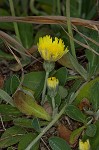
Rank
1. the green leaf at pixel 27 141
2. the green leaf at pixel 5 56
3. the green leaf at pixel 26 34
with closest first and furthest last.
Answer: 1. the green leaf at pixel 27 141
2. the green leaf at pixel 5 56
3. the green leaf at pixel 26 34

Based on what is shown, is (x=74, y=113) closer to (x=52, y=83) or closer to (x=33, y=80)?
(x=52, y=83)

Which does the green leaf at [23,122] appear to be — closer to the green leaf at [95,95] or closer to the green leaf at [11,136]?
the green leaf at [11,136]

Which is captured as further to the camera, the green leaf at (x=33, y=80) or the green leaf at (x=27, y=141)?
the green leaf at (x=33, y=80)

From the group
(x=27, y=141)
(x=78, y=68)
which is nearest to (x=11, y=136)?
(x=27, y=141)

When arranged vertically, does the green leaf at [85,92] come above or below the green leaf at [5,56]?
below

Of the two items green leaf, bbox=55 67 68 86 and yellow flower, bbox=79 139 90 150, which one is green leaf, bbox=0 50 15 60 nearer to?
green leaf, bbox=55 67 68 86

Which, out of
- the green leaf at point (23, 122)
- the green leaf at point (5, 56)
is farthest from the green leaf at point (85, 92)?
the green leaf at point (5, 56)
